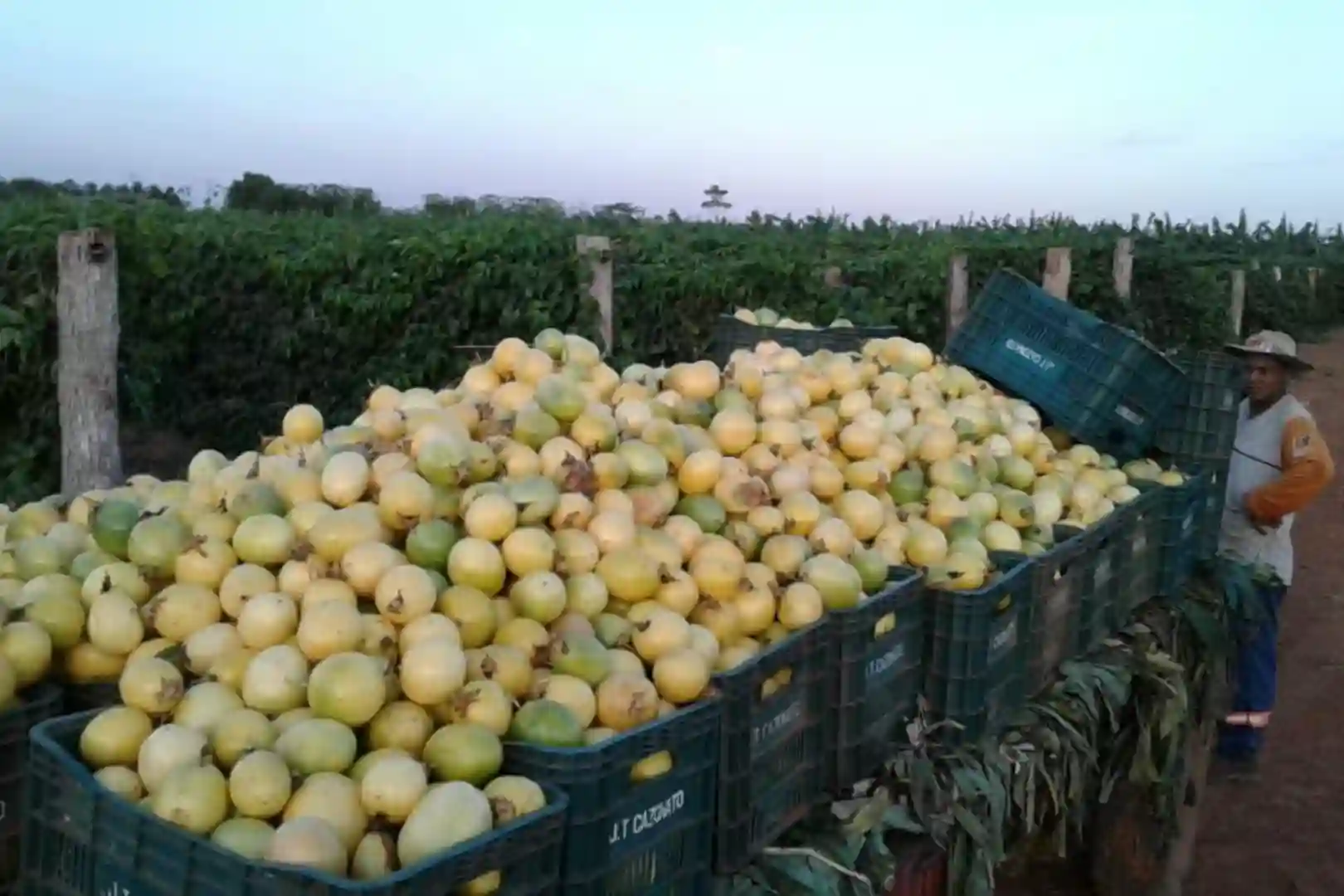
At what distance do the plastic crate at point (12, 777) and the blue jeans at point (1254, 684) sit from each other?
4.81 metres

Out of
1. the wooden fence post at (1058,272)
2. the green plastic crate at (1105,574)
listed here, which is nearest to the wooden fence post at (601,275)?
the wooden fence post at (1058,272)

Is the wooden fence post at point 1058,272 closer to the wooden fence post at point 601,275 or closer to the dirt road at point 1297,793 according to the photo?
the dirt road at point 1297,793

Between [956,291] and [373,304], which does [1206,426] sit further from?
[373,304]

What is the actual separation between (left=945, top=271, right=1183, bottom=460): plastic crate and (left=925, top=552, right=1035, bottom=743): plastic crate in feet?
6.82

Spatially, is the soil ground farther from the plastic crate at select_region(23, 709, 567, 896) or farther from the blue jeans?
the plastic crate at select_region(23, 709, 567, 896)

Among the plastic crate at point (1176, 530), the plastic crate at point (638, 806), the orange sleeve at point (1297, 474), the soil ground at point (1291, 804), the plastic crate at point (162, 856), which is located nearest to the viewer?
the plastic crate at point (162, 856)

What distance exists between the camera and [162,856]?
1.68 metres

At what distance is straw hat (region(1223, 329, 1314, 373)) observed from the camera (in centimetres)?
534

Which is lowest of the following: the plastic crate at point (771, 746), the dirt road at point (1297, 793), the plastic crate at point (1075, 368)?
the dirt road at point (1297, 793)

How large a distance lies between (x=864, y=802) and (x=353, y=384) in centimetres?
907

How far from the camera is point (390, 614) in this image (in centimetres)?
227

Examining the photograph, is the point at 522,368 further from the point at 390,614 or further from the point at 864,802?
the point at 864,802

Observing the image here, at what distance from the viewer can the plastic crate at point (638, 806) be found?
1882 millimetres

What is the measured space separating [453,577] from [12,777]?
2.78 ft
